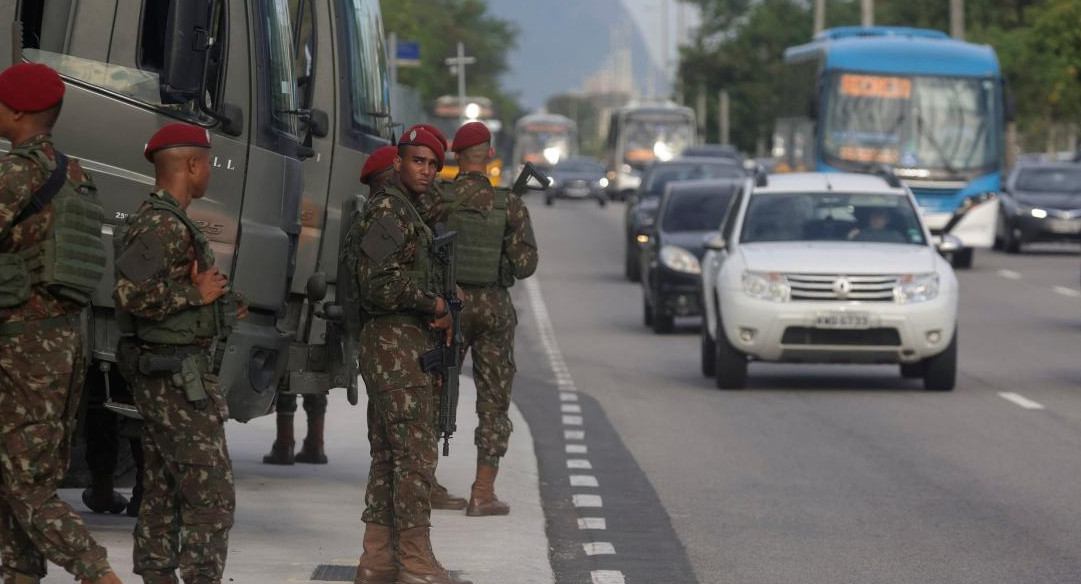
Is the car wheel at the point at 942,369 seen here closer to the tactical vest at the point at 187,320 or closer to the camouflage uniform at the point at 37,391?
the tactical vest at the point at 187,320

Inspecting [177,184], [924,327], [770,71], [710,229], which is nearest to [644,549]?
[177,184]

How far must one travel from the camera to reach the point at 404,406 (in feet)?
29.0

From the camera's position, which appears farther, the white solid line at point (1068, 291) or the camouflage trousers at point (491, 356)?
the white solid line at point (1068, 291)

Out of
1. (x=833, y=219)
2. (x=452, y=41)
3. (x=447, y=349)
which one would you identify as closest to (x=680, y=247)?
(x=833, y=219)

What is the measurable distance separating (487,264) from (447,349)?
1767 mm

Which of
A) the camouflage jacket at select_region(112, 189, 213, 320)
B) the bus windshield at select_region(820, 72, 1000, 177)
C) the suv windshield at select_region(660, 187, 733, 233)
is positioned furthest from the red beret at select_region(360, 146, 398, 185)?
the bus windshield at select_region(820, 72, 1000, 177)

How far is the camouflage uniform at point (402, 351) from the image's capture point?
28.7ft

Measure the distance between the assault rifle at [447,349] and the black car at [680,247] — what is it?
13.4m

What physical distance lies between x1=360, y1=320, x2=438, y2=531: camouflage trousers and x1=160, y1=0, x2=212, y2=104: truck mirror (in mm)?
1228

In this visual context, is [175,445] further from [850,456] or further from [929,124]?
[929,124]

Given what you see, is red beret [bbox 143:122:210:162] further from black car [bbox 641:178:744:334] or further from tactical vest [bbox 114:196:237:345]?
black car [bbox 641:178:744:334]

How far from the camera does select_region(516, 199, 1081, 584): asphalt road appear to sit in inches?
398

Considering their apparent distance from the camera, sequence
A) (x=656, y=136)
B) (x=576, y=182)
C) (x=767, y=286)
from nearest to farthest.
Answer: (x=767, y=286) → (x=656, y=136) → (x=576, y=182)

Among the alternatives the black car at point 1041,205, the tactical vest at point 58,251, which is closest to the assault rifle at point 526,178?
the tactical vest at point 58,251
